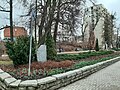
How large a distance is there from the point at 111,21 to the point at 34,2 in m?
47.1

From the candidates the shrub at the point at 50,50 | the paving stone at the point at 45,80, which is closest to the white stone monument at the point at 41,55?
the shrub at the point at 50,50

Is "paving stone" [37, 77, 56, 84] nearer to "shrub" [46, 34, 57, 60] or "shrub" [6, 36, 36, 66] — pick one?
"shrub" [6, 36, 36, 66]

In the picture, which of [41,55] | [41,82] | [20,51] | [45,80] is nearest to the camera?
[41,82]

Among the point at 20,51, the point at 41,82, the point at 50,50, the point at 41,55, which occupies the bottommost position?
the point at 41,82

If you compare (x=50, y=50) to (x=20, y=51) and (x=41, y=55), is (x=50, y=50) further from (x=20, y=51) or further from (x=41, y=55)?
(x=20, y=51)

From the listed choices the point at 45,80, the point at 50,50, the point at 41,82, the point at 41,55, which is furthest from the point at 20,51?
the point at 50,50

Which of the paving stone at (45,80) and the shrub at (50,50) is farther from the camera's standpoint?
the shrub at (50,50)

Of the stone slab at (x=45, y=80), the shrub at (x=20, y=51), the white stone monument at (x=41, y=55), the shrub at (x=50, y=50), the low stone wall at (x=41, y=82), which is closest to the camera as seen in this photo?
the low stone wall at (x=41, y=82)

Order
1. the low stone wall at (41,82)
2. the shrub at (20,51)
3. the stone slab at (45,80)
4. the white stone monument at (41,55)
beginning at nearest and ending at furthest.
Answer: the low stone wall at (41,82), the stone slab at (45,80), the shrub at (20,51), the white stone monument at (41,55)

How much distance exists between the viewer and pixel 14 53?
37.0 feet

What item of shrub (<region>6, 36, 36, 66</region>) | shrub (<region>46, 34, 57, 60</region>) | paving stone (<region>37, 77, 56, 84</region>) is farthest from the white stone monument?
paving stone (<region>37, 77, 56, 84</region>)

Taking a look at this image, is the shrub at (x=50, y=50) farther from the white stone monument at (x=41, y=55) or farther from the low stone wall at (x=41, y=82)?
the low stone wall at (x=41, y=82)

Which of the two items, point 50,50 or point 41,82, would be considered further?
point 50,50

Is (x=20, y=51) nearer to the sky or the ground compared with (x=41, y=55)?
nearer to the sky
